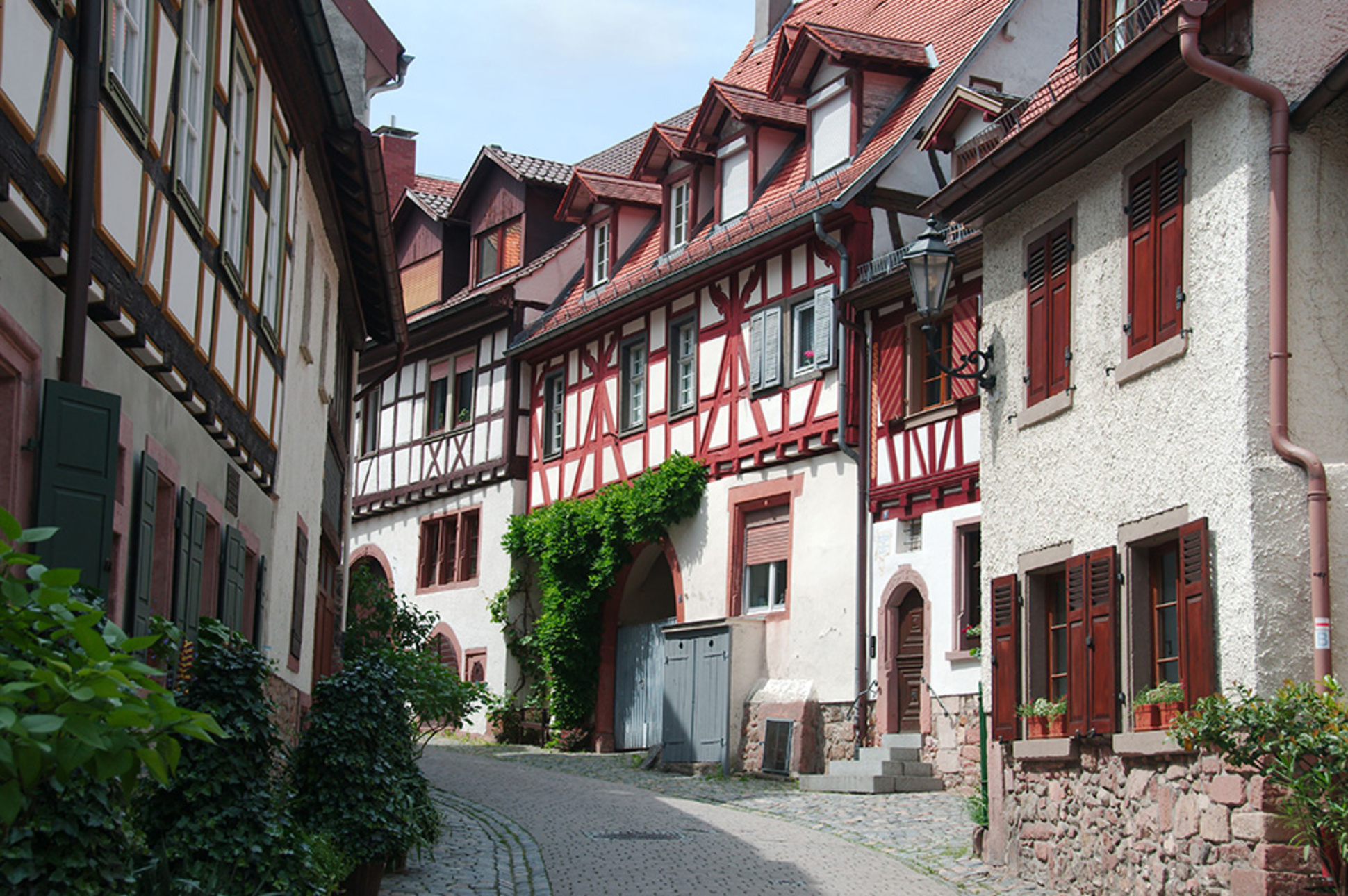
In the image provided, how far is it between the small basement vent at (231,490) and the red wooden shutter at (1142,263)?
6029 mm

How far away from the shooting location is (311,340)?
52.1ft

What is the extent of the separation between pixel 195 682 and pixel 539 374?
2132cm

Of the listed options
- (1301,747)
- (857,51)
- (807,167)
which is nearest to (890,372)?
(807,167)

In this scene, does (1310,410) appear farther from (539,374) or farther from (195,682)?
(539,374)

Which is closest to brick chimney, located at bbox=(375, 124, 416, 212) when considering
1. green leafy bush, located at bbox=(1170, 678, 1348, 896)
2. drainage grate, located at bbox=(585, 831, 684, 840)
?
drainage grate, located at bbox=(585, 831, 684, 840)

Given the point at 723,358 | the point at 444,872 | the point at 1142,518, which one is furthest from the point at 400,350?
the point at 1142,518

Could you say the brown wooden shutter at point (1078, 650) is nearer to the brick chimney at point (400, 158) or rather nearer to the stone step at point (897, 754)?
the stone step at point (897, 754)

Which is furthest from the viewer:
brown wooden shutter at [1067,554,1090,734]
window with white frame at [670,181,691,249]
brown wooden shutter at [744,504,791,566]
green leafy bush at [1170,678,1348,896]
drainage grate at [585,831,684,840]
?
window with white frame at [670,181,691,249]

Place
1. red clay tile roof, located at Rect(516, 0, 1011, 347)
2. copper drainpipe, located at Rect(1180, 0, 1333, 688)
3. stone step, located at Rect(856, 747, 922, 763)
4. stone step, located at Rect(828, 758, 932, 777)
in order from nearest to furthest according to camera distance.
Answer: copper drainpipe, located at Rect(1180, 0, 1333, 688) → stone step, located at Rect(828, 758, 932, 777) → stone step, located at Rect(856, 747, 922, 763) → red clay tile roof, located at Rect(516, 0, 1011, 347)

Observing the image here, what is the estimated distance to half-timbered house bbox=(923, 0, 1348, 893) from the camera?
9906 mm

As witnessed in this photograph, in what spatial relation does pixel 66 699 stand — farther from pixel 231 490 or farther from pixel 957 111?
pixel 957 111

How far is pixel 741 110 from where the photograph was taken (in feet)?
79.3

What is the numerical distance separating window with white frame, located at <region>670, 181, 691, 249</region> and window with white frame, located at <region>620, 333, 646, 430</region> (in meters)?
1.57

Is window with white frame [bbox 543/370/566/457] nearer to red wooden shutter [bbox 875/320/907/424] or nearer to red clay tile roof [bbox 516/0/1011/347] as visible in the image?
red clay tile roof [bbox 516/0/1011/347]
